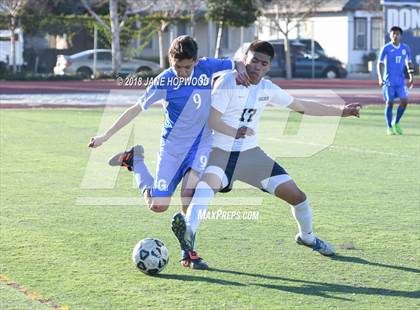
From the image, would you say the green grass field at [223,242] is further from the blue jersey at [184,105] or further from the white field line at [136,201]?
the blue jersey at [184,105]

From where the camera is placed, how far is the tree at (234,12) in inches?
1881

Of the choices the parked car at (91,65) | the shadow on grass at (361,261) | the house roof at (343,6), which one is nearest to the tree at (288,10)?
the house roof at (343,6)

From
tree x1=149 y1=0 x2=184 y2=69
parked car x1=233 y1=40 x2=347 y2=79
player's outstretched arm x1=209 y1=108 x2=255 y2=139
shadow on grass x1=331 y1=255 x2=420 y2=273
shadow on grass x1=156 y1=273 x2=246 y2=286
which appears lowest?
parked car x1=233 y1=40 x2=347 y2=79

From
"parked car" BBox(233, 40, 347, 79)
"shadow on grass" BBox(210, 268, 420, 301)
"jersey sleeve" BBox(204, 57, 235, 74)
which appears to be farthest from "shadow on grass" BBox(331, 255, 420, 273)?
"parked car" BBox(233, 40, 347, 79)

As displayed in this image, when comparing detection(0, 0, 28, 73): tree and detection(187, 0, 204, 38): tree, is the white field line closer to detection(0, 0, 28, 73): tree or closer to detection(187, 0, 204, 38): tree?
detection(0, 0, 28, 73): tree

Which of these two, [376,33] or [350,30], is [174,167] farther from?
[376,33]

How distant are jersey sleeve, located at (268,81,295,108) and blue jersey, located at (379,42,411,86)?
1173cm

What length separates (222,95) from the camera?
26.0 feet

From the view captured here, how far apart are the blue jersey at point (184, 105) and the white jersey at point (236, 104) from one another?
143 mm

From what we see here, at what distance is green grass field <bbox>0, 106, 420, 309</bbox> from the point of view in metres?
6.99

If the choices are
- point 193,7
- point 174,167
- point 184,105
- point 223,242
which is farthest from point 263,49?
point 193,7

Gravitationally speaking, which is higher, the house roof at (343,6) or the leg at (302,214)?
the leg at (302,214)

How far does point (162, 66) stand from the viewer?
161 feet

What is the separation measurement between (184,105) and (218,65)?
50cm
